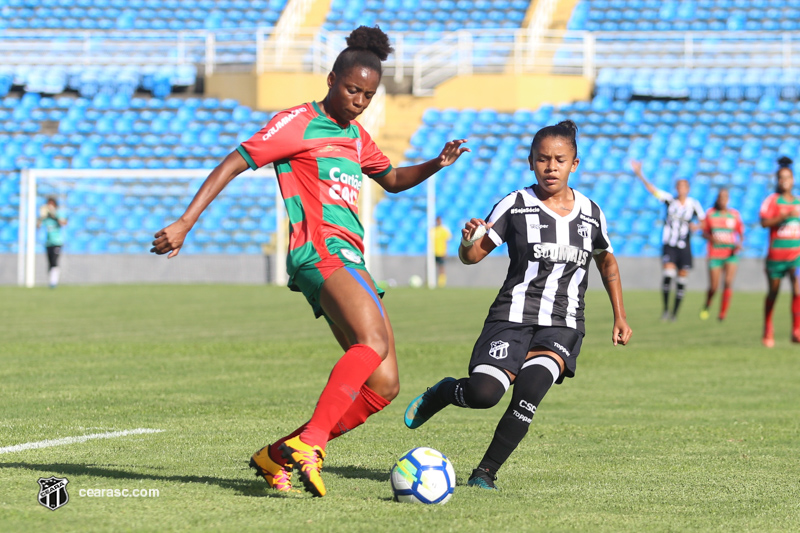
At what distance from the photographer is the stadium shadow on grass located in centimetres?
452

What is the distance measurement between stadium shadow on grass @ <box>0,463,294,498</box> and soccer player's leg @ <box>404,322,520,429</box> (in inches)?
38.8

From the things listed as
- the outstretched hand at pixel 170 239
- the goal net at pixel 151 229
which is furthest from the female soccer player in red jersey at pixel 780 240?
the goal net at pixel 151 229

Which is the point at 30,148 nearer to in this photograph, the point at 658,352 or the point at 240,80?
the point at 240,80

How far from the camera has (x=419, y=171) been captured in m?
5.31

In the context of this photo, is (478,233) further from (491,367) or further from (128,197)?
(128,197)

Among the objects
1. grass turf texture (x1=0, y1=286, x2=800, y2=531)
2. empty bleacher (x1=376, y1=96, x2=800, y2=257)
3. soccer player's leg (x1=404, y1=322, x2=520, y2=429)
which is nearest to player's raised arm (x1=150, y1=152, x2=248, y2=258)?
grass turf texture (x1=0, y1=286, x2=800, y2=531)

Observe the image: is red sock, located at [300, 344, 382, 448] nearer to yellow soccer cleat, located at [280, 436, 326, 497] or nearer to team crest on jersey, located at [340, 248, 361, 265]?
yellow soccer cleat, located at [280, 436, 326, 497]

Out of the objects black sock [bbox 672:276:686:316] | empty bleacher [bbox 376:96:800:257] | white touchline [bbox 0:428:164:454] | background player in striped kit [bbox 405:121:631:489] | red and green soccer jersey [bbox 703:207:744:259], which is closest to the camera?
background player in striped kit [bbox 405:121:631:489]

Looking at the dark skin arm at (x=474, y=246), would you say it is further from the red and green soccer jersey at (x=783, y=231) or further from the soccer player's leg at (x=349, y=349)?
the red and green soccer jersey at (x=783, y=231)

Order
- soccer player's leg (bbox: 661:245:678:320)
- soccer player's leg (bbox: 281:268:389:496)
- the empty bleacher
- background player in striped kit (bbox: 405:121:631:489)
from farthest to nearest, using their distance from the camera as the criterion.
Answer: the empty bleacher
soccer player's leg (bbox: 661:245:678:320)
background player in striped kit (bbox: 405:121:631:489)
soccer player's leg (bbox: 281:268:389:496)

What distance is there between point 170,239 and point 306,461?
1.01m

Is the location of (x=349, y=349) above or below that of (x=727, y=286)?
above

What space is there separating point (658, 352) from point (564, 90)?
18773 millimetres

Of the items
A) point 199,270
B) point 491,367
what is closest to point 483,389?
point 491,367
